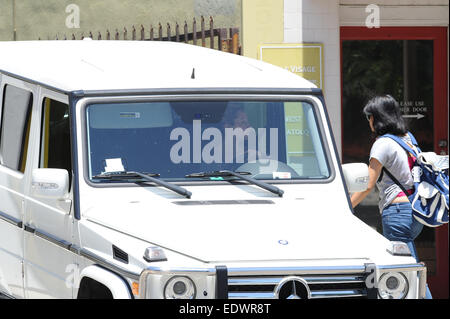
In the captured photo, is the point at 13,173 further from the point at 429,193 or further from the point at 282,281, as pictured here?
the point at 429,193

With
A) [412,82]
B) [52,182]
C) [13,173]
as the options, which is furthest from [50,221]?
[412,82]

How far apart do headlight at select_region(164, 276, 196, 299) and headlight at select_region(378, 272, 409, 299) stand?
986 mm

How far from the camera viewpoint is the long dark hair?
7.77 metres

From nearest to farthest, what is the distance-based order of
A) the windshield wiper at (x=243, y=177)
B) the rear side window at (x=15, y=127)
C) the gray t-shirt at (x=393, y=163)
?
the windshield wiper at (x=243, y=177) → the rear side window at (x=15, y=127) → the gray t-shirt at (x=393, y=163)

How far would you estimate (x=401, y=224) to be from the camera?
755cm

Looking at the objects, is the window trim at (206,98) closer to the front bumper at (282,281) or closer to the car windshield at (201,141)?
the car windshield at (201,141)

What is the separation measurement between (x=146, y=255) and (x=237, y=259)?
454mm

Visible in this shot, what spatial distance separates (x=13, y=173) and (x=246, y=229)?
1999 millimetres

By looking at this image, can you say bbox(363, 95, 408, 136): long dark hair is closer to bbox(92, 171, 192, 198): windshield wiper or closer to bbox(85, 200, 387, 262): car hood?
bbox(85, 200, 387, 262): car hood

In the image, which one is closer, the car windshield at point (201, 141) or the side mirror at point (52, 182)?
the side mirror at point (52, 182)

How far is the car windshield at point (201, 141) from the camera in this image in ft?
19.6

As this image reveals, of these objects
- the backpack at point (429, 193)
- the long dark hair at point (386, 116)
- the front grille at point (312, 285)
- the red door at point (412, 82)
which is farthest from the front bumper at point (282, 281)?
the red door at point (412, 82)

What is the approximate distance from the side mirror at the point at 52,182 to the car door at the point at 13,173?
2.34 ft

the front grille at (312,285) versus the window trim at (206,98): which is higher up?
the window trim at (206,98)
